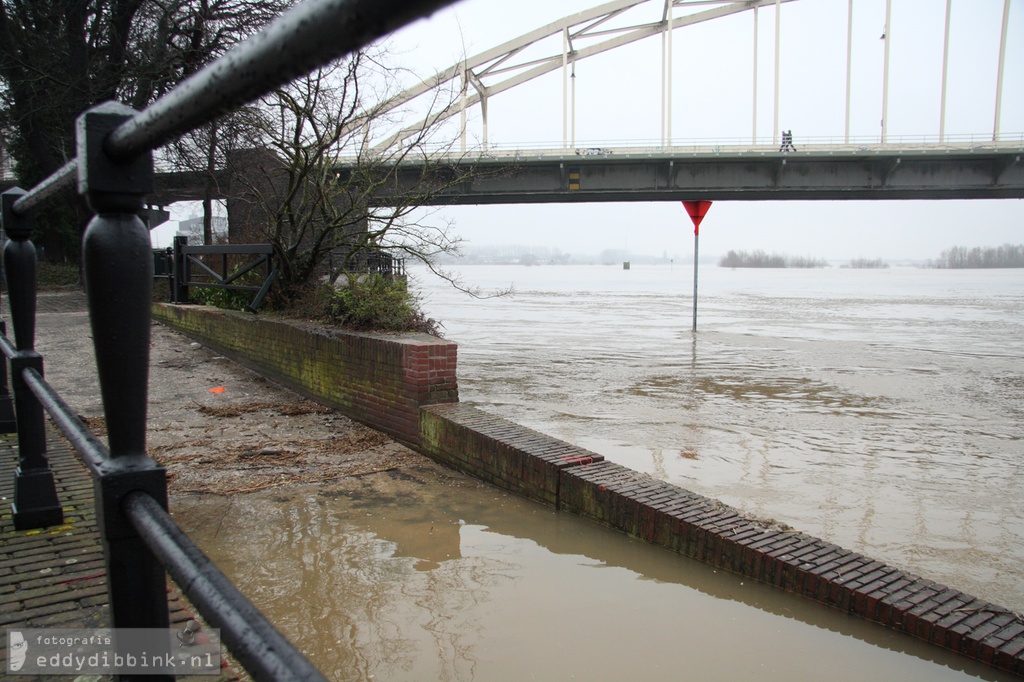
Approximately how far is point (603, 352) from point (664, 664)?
449 inches

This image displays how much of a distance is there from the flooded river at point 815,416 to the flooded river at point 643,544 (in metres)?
0.03

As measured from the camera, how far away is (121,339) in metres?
1.26

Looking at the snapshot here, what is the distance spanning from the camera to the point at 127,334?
4.13ft

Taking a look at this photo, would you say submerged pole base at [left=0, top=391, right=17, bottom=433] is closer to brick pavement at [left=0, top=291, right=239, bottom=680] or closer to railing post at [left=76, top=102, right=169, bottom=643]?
brick pavement at [left=0, top=291, right=239, bottom=680]

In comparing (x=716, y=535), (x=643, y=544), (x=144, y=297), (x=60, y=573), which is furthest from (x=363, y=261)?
(x=144, y=297)

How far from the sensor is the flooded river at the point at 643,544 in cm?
354

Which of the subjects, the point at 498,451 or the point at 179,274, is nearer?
the point at 498,451

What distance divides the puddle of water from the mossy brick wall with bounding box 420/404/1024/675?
0.09 m

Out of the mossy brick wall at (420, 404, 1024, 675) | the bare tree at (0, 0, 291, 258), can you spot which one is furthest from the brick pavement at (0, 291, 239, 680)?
the bare tree at (0, 0, 291, 258)

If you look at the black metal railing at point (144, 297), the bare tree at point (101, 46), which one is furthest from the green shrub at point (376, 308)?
the bare tree at point (101, 46)

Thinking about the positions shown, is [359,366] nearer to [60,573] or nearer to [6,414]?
[6,414]

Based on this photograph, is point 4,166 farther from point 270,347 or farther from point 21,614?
point 21,614

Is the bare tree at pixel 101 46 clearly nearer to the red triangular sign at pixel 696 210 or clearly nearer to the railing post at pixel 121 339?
the red triangular sign at pixel 696 210

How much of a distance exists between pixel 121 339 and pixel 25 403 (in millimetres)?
2529
